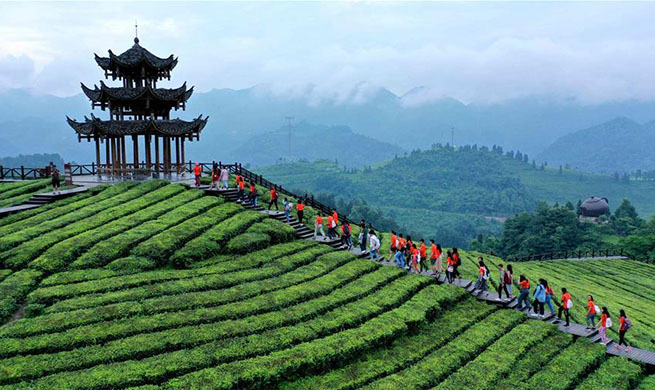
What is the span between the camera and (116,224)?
25.3 m

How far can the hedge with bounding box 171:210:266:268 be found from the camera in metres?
22.7

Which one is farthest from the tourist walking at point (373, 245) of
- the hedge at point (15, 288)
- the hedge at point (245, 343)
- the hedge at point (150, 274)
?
the hedge at point (15, 288)

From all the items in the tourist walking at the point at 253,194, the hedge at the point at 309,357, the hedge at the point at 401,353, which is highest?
the tourist walking at the point at 253,194

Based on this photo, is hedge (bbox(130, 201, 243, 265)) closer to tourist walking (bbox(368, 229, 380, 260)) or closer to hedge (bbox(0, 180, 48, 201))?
tourist walking (bbox(368, 229, 380, 260))

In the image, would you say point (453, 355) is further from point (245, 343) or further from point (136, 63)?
point (136, 63)

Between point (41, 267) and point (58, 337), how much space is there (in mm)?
6349

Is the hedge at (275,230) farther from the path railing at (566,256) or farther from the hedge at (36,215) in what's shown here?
the path railing at (566,256)

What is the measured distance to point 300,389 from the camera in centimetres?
1505

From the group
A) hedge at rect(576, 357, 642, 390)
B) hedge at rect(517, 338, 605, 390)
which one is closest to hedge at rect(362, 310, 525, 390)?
hedge at rect(517, 338, 605, 390)

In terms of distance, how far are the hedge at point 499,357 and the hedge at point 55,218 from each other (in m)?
20.6

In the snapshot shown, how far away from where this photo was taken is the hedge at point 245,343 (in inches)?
535

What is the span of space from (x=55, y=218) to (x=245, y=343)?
656 inches

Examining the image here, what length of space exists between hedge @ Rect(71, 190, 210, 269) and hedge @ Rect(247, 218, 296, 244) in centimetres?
387

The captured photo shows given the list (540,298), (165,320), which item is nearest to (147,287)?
(165,320)
